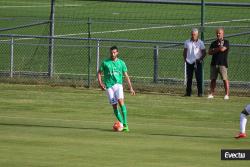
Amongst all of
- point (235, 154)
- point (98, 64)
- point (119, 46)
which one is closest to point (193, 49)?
point (119, 46)

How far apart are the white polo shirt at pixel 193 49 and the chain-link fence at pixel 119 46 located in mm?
334

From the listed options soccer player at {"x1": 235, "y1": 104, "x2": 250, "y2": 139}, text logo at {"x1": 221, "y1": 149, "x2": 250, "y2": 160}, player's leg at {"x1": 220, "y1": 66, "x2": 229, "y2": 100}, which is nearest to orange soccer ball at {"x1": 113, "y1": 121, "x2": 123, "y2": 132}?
soccer player at {"x1": 235, "y1": 104, "x2": 250, "y2": 139}

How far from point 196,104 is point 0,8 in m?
27.9

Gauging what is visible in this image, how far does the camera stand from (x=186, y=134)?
21.7m

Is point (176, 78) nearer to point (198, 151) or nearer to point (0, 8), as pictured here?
point (198, 151)

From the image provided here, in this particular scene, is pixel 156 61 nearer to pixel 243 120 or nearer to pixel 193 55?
pixel 193 55

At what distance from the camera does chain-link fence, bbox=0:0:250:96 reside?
3133 centimetres

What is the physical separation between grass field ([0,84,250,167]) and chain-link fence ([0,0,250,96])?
3.98 ft

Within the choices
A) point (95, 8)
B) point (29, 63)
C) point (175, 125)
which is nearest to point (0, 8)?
point (95, 8)

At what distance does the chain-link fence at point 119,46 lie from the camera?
103 feet

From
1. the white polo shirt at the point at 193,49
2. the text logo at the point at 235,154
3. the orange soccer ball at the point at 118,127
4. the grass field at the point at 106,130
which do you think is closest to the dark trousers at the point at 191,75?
the white polo shirt at the point at 193,49

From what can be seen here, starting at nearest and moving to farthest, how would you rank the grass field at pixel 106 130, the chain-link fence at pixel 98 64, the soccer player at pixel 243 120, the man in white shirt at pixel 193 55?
the grass field at pixel 106 130 < the soccer player at pixel 243 120 < the man in white shirt at pixel 193 55 < the chain-link fence at pixel 98 64

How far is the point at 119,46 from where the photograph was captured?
3094 centimetres

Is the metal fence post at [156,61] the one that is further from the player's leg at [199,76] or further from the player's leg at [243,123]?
the player's leg at [243,123]
